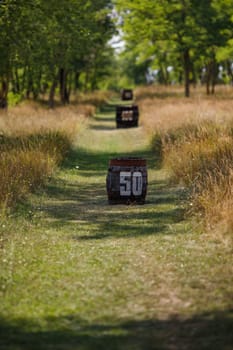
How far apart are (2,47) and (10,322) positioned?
63.7 feet

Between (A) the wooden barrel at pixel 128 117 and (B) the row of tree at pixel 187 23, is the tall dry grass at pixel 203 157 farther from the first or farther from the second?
(B) the row of tree at pixel 187 23

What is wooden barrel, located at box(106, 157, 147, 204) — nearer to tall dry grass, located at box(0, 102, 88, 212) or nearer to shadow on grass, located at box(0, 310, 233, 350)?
tall dry grass, located at box(0, 102, 88, 212)

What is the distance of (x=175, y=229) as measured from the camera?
31.9 feet

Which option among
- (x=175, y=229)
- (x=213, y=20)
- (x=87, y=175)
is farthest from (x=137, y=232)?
(x=213, y=20)

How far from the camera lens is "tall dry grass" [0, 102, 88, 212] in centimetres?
1237

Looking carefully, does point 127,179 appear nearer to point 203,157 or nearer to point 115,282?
point 203,157

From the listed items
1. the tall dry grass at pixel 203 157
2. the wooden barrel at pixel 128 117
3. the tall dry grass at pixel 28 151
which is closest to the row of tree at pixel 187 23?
the wooden barrel at pixel 128 117

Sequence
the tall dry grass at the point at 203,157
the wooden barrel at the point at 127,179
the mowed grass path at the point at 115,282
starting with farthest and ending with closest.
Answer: the wooden barrel at the point at 127,179 < the tall dry grass at the point at 203,157 < the mowed grass path at the point at 115,282

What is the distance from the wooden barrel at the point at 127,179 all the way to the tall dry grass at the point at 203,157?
0.81 metres

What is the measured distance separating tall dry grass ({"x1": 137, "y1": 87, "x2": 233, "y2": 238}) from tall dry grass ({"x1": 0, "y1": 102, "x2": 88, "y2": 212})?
8.19 feet

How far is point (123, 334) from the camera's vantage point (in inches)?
229

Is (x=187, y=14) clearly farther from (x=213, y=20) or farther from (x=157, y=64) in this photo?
(x=157, y=64)

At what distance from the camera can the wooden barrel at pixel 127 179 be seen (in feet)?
38.8

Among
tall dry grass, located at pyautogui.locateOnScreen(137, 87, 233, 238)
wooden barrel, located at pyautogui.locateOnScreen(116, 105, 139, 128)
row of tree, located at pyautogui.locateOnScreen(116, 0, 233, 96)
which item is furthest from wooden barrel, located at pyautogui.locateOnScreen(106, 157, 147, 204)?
row of tree, located at pyautogui.locateOnScreen(116, 0, 233, 96)
